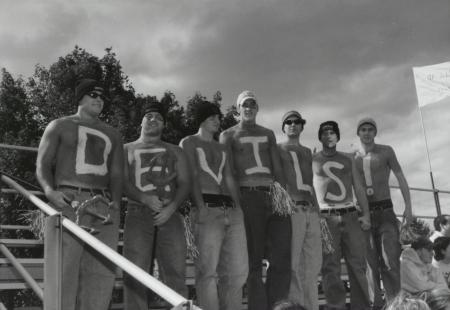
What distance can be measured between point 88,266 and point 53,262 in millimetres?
1069

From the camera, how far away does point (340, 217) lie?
5.76m

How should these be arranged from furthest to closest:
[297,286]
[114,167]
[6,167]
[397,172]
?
[6,167]
[397,172]
[297,286]
[114,167]

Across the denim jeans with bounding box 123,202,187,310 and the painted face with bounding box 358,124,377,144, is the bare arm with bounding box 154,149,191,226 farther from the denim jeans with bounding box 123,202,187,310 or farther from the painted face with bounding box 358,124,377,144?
the painted face with bounding box 358,124,377,144

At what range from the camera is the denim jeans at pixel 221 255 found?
4.66 m

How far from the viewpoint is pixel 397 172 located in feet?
20.3

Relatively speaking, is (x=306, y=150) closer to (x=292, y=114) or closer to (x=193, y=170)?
(x=292, y=114)

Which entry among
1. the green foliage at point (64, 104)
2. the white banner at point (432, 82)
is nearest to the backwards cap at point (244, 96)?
the white banner at point (432, 82)

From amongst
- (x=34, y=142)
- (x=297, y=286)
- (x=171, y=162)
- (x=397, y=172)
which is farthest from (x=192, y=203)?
(x=34, y=142)

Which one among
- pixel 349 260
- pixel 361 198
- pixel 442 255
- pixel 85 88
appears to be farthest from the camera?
pixel 442 255

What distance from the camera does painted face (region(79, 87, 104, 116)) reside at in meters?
4.49

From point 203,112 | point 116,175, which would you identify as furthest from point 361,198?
Answer: point 116,175

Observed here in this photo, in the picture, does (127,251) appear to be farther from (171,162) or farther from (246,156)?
(246,156)

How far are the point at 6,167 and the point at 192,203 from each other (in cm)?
1423

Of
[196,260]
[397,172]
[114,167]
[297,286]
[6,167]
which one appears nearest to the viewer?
[114,167]
